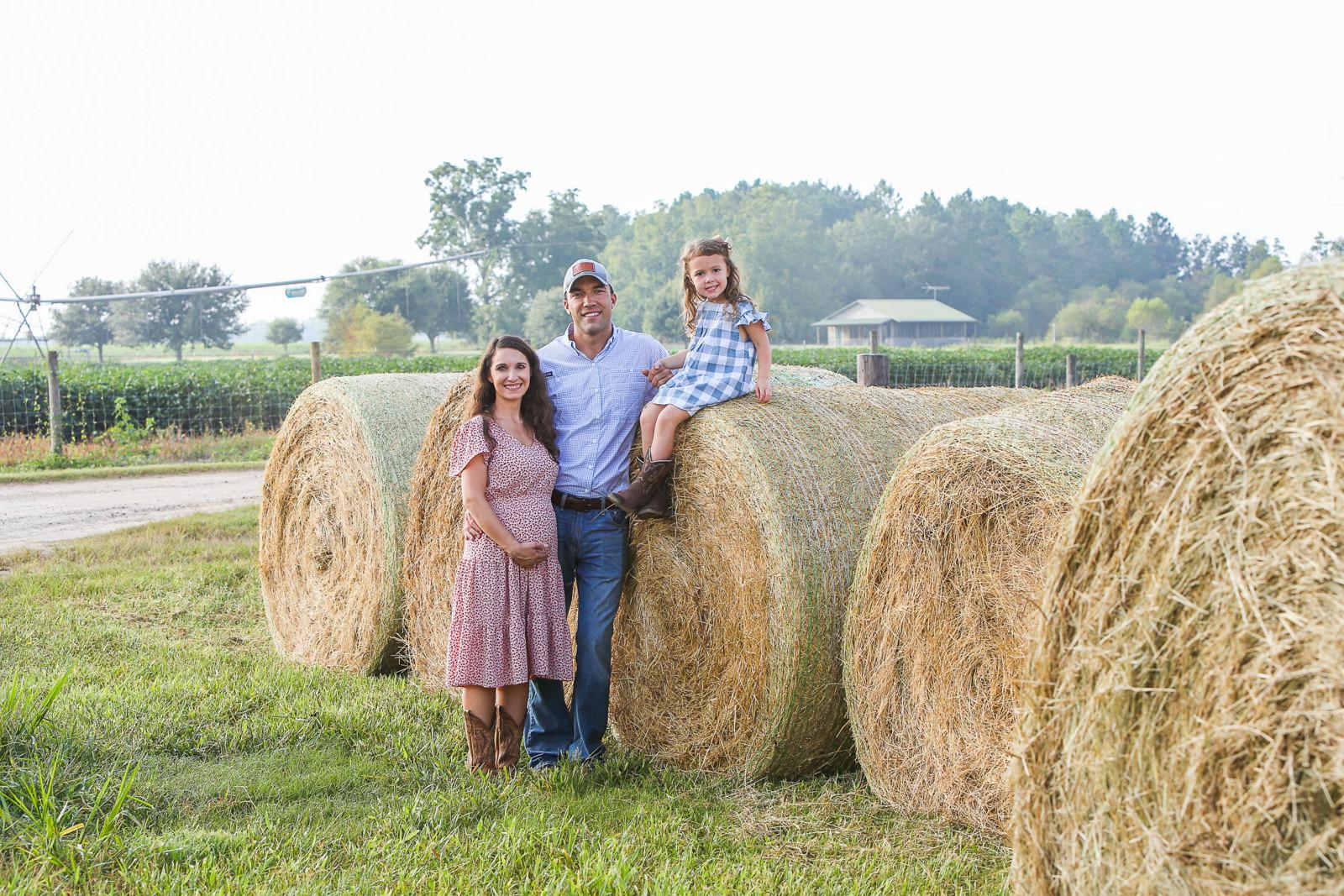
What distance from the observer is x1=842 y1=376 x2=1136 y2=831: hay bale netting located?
417 centimetres

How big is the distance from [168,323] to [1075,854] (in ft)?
285

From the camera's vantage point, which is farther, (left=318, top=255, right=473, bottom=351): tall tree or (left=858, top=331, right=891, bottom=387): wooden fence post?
(left=318, top=255, right=473, bottom=351): tall tree

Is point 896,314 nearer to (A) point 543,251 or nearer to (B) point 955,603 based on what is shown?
(A) point 543,251

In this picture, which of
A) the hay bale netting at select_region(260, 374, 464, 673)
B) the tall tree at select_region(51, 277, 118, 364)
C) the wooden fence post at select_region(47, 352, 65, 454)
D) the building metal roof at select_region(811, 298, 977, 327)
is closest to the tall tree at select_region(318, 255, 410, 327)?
the tall tree at select_region(51, 277, 118, 364)

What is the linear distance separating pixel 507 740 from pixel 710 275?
2212 millimetres

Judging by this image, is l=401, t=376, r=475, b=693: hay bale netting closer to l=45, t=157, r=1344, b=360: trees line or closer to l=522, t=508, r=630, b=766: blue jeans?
l=522, t=508, r=630, b=766: blue jeans

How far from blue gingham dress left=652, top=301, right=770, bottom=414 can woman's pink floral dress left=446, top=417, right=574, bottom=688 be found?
682mm

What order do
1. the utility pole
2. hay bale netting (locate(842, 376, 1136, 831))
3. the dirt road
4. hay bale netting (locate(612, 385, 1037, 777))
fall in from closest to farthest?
1. hay bale netting (locate(842, 376, 1136, 831))
2. hay bale netting (locate(612, 385, 1037, 777))
3. the dirt road
4. the utility pole

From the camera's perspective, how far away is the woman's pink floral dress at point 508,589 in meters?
5.01

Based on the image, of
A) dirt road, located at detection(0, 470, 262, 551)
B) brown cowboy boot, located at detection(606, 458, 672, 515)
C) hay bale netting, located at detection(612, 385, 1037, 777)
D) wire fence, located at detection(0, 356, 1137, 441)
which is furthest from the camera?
wire fence, located at detection(0, 356, 1137, 441)

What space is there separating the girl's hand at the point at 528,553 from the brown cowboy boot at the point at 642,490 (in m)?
0.40

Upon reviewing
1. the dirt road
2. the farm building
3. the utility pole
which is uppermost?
the utility pole

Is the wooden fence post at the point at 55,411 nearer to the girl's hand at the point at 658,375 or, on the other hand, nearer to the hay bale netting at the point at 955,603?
the girl's hand at the point at 658,375

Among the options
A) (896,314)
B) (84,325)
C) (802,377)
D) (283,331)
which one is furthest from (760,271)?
(802,377)
